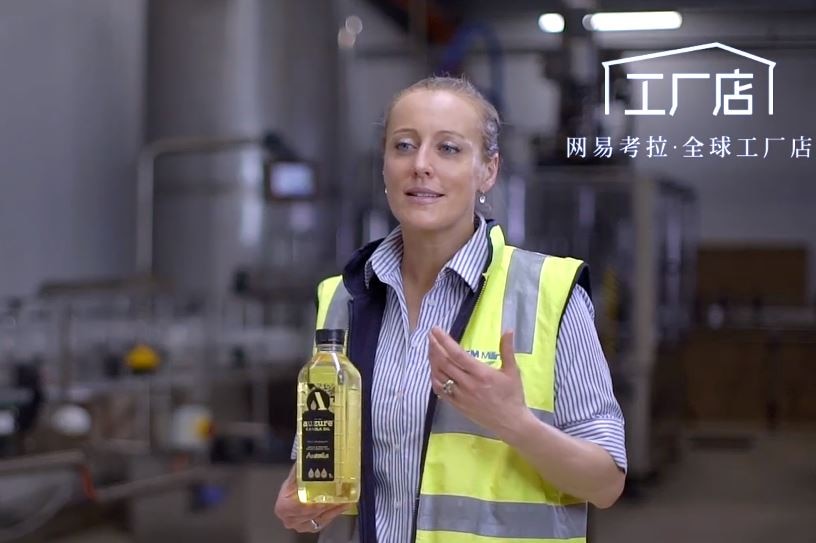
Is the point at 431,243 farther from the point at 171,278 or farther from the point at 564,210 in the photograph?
the point at 171,278

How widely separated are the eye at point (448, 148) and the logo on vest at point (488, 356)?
195mm

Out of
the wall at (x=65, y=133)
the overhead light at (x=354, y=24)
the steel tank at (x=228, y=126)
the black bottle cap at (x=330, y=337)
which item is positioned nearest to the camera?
the black bottle cap at (x=330, y=337)

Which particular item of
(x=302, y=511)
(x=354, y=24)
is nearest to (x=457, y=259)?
(x=302, y=511)

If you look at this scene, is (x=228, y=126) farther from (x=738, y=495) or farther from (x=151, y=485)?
(x=738, y=495)

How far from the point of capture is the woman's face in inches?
48.4

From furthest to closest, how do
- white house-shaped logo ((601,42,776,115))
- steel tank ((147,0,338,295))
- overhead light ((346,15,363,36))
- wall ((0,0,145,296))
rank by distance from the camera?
wall ((0,0,145,296)) < steel tank ((147,0,338,295)) < overhead light ((346,15,363,36)) < white house-shaped logo ((601,42,776,115))

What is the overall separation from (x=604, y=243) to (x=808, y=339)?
1.40 ft

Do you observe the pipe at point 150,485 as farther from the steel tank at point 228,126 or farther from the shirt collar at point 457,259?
the shirt collar at point 457,259

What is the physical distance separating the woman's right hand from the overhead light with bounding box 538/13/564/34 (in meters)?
1.37

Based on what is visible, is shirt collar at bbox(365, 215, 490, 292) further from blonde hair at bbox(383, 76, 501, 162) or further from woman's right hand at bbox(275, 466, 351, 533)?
woman's right hand at bbox(275, 466, 351, 533)

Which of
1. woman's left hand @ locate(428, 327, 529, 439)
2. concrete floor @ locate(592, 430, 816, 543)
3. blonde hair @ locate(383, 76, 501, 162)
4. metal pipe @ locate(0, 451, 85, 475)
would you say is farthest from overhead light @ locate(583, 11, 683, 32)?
metal pipe @ locate(0, 451, 85, 475)

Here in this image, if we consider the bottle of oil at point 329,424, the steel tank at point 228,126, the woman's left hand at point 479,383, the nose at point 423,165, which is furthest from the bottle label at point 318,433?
the steel tank at point 228,126

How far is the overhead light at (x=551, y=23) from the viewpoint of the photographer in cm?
241

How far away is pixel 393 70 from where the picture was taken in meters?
2.54
